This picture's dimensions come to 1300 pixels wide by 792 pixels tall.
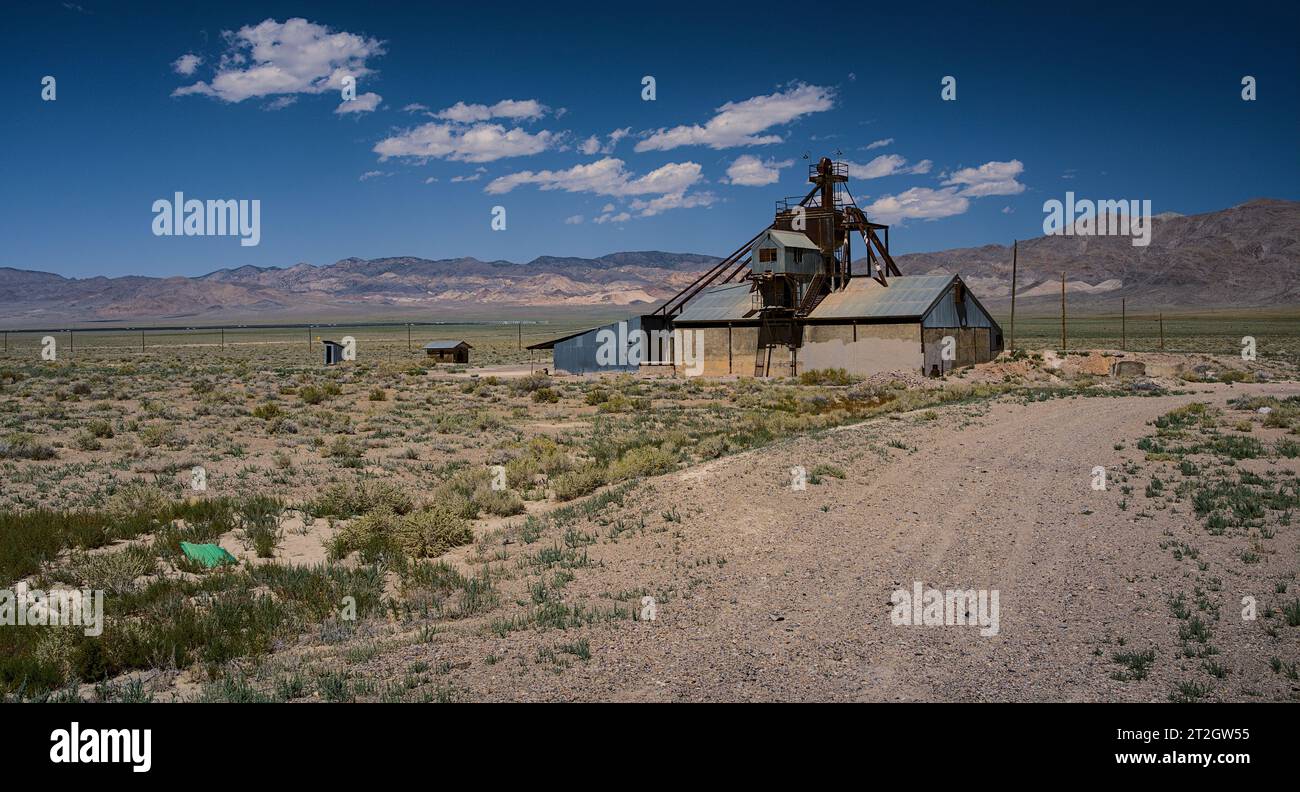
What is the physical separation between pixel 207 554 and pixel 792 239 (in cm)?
3513

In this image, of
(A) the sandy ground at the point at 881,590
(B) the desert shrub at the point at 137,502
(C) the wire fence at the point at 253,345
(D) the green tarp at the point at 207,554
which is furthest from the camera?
(C) the wire fence at the point at 253,345

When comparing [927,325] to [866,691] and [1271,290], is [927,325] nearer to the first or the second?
[866,691]

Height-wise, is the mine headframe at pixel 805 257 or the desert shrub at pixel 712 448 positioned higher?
the mine headframe at pixel 805 257

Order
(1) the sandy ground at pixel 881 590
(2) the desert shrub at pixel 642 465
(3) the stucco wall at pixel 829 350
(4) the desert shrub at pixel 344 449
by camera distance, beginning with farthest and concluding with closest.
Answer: (3) the stucco wall at pixel 829 350
(4) the desert shrub at pixel 344 449
(2) the desert shrub at pixel 642 465
(1) the sandy ground at pixel 881 590

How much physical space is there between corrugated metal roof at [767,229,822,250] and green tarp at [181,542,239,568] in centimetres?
3338

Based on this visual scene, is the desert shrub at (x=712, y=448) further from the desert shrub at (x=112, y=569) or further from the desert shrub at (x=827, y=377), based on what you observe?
the desert shrub at (x=827, y=377)

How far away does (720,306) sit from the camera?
45.5 meters

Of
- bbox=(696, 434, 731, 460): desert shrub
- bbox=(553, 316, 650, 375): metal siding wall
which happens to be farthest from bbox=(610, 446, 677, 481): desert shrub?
bbox=(553, 316, 650, 375): metal siding wall

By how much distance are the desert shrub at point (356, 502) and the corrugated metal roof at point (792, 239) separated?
98.2 ft

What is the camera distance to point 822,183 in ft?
150

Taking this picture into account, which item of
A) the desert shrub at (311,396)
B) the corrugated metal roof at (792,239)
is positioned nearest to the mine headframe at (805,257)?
the corrugated metal roof at (792,239)

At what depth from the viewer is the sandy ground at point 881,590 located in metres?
6.78
